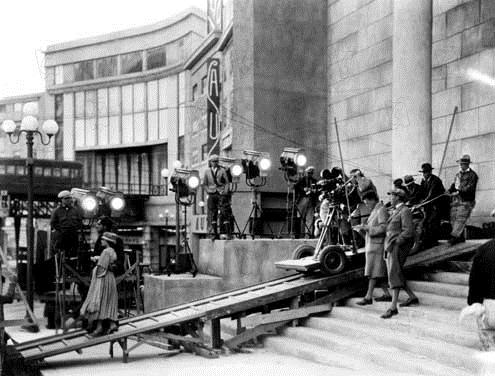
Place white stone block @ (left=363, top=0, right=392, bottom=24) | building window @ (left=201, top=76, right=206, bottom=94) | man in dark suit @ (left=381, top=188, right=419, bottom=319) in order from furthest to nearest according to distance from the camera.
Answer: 1. building window @ (left=201, top=76, right=206, bottom=94)
2. white stone block @ (left=363, top=0, right=392, bottom=24)
3. man in dark suit @ (left=381, top=188, right=419, bottom=319)

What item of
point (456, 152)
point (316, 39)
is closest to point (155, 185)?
point (316, 39)

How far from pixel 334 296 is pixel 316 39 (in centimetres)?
1379

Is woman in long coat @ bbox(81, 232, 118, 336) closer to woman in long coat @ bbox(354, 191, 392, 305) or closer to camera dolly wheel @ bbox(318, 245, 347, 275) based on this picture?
camera dolly wheel @ bbox(318, 245, 347, 275)

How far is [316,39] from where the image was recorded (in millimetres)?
23469

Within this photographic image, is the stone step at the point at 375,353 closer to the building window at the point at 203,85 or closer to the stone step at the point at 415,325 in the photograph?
the stone step at the point at 415,325

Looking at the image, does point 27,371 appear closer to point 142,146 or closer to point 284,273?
point 284,273

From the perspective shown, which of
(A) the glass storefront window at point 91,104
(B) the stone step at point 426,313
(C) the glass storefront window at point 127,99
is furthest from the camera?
(A) the glass storefront window at point 91,104

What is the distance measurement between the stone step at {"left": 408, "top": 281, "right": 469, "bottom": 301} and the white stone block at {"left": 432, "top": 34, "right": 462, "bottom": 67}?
8.49m

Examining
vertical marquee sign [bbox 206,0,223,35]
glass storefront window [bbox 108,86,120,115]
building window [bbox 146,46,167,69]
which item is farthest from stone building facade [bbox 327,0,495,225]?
glass storefront window [bbox 108,86,120,115]

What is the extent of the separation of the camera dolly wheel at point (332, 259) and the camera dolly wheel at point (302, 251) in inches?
73.6

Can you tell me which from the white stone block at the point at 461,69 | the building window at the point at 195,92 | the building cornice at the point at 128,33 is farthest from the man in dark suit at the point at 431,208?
the building cornice at the point at 128,33

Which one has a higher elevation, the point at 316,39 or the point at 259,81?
the point at 316,39

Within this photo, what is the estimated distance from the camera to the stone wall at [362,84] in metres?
20.5

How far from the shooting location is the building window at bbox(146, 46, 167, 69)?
→ 168 ft
